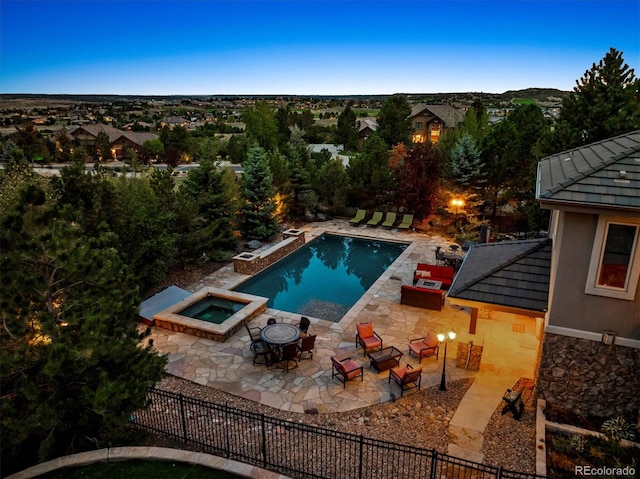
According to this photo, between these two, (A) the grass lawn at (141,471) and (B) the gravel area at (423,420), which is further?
(B) the gravel area at (423,420)

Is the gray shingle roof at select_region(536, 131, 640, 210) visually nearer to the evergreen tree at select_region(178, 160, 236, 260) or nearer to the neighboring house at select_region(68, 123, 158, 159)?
the evergreen tree at select_region(178, 160, 236, 260)

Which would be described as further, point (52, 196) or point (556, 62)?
point (556, 62)

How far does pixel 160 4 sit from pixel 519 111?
69.1 feet

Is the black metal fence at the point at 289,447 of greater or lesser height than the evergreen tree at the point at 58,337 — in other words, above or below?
below

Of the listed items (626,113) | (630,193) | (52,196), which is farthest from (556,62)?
(52,196)

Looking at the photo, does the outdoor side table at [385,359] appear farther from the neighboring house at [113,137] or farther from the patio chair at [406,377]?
the neighboring house at [113,137]

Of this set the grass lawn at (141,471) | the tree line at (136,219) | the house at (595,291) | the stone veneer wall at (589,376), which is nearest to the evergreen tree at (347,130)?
the tree line at (136,219)

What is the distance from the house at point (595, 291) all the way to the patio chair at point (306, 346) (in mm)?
5455

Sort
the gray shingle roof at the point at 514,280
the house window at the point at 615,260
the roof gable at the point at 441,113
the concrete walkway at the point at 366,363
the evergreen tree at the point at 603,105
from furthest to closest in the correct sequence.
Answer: the roof gable at the point at 441,113, the evergreen tree at the point at 603,105, the concrete walkway at the point at 366,363, the gray shingle roof at the point at 514,280, the house window at the point at 615,260

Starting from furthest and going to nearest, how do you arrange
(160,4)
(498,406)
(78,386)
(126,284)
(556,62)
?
(556,62) → (160,4) → (498,406) → (126,284) → (78,386)

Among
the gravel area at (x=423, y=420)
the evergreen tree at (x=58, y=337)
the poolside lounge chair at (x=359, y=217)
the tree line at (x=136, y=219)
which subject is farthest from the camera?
the poolside lounge chair at (x=359, y=217)

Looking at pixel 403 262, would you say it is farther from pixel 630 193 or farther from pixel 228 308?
pixel 630 193

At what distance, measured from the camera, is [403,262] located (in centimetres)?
1833
